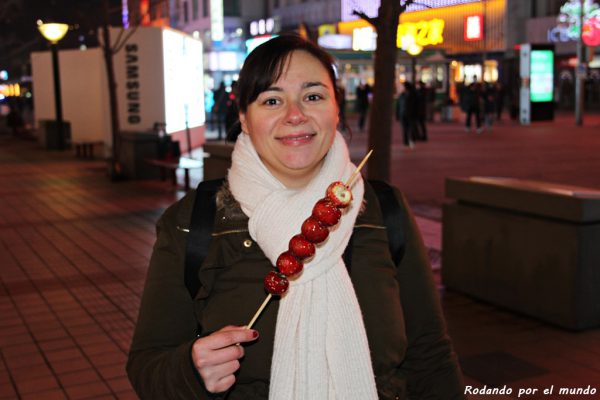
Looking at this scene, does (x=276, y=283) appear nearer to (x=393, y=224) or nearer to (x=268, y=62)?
(x=393, y=224)

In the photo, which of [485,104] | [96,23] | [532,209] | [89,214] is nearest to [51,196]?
[89,214]

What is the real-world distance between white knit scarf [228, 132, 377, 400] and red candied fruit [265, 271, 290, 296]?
0.11m

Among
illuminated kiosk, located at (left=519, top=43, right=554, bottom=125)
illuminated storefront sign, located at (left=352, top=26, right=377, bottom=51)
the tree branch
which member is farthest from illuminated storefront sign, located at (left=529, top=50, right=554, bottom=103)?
the tree branch

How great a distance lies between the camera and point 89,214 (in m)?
12.4

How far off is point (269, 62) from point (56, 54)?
24.6m

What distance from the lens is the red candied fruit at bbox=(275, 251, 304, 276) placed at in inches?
83.6

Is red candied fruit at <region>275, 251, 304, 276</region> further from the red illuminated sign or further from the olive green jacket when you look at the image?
the red illuminated sign

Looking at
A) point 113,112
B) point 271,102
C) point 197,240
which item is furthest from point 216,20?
point 197,240

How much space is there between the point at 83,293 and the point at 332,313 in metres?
5.74

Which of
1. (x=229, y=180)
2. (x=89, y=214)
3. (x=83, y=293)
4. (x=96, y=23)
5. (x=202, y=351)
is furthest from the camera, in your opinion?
(x=96, y=23)

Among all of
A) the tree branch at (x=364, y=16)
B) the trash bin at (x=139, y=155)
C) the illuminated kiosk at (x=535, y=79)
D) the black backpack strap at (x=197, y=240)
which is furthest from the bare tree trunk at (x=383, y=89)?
the illuminated kiosk at (x=535, y=79)

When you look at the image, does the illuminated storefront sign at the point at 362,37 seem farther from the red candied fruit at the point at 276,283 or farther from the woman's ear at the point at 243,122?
the red candied fruit at the point at 276,283

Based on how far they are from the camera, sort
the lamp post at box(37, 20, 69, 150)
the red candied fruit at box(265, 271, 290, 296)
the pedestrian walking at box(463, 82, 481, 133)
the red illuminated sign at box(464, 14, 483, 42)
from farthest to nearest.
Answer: the red illuminated sign at box(464, 14, 483, 42)
the pedestrian walking at box(463, 82, 481, 133)
the lamp post at box(37, 20, 69, 150)
the red candied fruit at box(265, 271, 290, 296)

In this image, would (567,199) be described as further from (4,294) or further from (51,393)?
(4,294)
